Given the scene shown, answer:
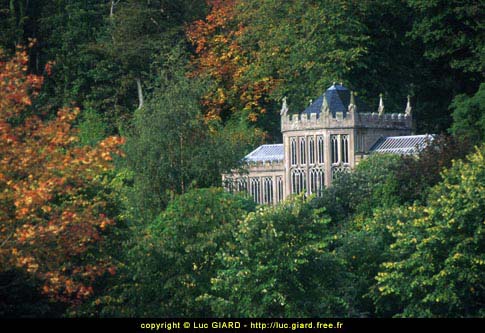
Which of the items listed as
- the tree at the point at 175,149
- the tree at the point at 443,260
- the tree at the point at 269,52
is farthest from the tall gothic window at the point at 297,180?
the tree at the point at 443,260

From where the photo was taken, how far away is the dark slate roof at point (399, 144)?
65188 mm

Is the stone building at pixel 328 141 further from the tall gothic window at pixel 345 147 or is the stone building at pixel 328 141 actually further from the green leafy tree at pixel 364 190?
the green leafy tree at pixel 364 190

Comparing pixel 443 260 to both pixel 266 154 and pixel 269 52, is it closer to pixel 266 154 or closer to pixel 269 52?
pixel 266 154

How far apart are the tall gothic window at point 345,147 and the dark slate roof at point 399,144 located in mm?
1121

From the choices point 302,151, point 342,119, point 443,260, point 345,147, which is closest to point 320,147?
point 302,151

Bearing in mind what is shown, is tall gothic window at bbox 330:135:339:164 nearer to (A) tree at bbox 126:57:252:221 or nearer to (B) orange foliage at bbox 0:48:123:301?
(A) tree at bbox 126:57:252:221

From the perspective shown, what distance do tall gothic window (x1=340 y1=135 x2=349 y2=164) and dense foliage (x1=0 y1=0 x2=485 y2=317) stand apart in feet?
12.2

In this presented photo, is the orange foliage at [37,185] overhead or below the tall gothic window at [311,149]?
overhead

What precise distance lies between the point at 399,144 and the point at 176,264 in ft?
74.1

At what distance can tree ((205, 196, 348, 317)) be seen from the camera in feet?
147

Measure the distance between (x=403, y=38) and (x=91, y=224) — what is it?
42.1m

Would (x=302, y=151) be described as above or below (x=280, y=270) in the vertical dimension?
above

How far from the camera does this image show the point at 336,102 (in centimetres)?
6769

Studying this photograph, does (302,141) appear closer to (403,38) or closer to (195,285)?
(403,38)
